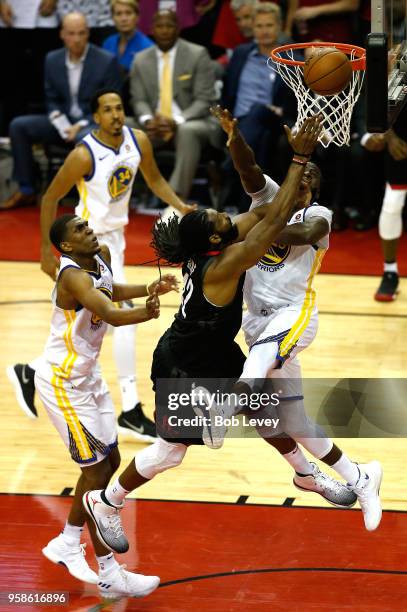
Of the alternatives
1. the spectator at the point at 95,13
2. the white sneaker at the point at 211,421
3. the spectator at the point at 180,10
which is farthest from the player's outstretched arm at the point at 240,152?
the spectator at the point at 95,13

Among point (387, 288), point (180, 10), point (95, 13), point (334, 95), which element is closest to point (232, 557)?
point (334, 95)

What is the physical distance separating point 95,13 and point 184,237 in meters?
7.95

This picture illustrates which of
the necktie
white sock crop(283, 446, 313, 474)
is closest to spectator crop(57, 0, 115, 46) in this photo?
the necktie

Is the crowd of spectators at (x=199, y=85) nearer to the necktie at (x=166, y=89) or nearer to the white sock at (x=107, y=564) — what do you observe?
the necktie at (x=166, y=89)

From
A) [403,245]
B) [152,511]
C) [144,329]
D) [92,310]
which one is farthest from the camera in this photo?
[403,245]

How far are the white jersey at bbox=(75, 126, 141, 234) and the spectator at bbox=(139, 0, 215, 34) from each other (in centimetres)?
534

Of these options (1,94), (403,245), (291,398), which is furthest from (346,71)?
(1,94)

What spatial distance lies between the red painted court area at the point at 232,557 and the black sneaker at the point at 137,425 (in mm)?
821

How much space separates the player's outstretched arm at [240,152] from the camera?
4.70 meters

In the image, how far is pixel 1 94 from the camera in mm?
12242

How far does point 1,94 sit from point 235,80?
2.70 m

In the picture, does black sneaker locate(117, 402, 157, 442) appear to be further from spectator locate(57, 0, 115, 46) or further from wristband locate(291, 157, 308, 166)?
spectator locate(57, 0, 115, 46)

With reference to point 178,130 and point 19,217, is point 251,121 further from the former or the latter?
point 19,217

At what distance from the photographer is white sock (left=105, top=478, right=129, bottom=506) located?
190 inches
